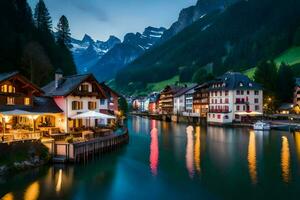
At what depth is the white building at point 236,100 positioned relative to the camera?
345 ft

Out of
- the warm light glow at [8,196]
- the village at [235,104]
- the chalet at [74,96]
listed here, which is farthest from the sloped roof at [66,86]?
the village at [235,104]

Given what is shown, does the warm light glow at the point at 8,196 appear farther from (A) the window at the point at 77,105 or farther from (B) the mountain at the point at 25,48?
(B) the mountain at the point at 25,48

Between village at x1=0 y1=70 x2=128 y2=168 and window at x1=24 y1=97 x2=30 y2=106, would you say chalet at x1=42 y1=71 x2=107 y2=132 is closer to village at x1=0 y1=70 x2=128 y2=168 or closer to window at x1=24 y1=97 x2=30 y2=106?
village at x1=0 y1=70 x2=128 y2=168

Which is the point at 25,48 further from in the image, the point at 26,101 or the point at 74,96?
the point at 26,101

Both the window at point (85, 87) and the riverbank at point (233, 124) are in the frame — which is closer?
the window at point (85, 87)

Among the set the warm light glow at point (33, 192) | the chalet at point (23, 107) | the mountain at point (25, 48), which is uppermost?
the mountain at point (25, 48)

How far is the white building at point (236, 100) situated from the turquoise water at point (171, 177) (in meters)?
49.5

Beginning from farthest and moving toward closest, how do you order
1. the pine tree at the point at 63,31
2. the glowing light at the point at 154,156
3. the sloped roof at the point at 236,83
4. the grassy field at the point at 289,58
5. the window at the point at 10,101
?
1. the grassy field at the point at 289,58
2. the pine tree at the point at 63,31
3. the sloped roof at the point at 236,83
4. the window at the point at 10,101
5. the glowing light at the point at 154,156

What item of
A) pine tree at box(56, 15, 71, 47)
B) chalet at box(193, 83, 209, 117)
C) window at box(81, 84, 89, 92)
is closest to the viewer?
window at box(81, 84, 89, 92)

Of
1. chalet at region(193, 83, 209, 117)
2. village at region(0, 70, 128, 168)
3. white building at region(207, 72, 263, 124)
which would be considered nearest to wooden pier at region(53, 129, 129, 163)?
village at region(0, 70, 128, 168)

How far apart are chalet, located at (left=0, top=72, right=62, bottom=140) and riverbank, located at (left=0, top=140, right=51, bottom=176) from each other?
1796 mm

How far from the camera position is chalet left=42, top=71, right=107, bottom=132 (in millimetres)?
52562

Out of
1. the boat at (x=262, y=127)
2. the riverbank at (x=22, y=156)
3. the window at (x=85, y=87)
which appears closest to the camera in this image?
the riverbank at (x=22, y=156)

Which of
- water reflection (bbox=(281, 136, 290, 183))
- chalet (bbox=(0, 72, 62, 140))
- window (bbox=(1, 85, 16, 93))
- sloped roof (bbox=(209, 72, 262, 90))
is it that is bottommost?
water reflection (bbox=(281, 136, 290, 183))
